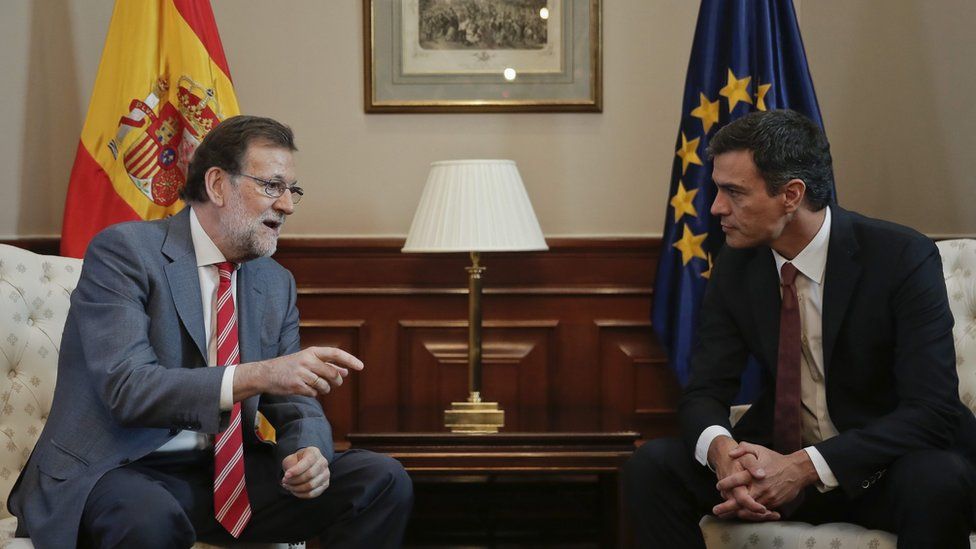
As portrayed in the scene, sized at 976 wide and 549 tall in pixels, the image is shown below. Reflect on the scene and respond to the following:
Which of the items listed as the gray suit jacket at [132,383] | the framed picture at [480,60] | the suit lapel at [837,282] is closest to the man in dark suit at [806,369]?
the suit lapel at [837,282]

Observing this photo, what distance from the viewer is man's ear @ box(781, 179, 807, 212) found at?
7.34 ft

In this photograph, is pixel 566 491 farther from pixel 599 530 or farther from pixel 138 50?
pixel 138 50

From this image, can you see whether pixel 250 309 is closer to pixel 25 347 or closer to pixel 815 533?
pixel 25 347

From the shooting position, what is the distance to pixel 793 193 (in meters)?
2.25

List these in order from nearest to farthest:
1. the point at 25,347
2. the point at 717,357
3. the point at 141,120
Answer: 1. the point at 717,357
2. the point at 25,347
3. the point at 141,120

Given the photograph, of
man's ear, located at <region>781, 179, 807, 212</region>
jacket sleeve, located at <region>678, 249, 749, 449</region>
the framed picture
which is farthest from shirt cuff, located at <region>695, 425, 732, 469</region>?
the framed picture

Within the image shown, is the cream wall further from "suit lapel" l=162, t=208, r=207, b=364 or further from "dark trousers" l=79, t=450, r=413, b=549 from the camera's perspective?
"dark trousers" l=79, t=450, r=413, b=549

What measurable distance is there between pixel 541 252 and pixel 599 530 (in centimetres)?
98

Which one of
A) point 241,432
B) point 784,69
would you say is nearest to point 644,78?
point 784,69

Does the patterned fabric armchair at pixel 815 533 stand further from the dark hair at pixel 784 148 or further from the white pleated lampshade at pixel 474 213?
the white pleated lampshade at pixel 474 213

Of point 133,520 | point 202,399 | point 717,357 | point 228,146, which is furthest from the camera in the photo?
point 717,357

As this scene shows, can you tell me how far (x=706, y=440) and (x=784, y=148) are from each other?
2.20 ft

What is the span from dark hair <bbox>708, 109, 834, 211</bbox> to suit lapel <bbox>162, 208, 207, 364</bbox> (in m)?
1.23

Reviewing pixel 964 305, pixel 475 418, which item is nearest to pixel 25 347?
pixel 475 418
